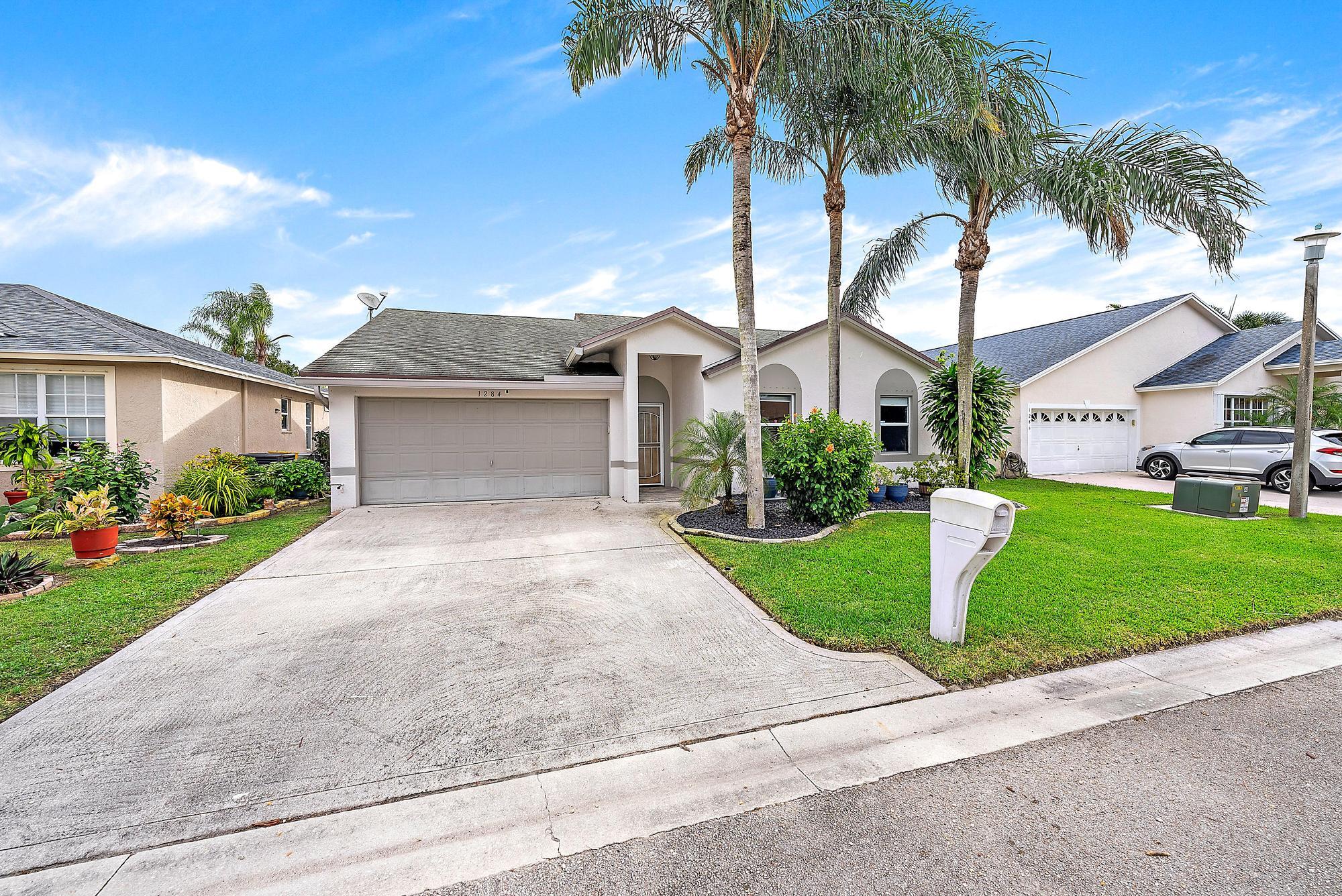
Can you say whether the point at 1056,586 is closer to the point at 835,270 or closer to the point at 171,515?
the point at 835,270

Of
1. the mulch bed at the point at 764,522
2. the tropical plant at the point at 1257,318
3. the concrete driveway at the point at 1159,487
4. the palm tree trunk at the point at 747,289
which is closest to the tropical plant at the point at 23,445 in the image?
the mulch bed at the point at 764,522

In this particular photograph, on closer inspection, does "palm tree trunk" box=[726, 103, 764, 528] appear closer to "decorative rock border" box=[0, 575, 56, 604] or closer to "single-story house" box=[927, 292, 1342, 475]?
"decorative rock border" box=[0, 575, 56, 604]

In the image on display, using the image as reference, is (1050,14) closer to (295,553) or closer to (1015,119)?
(1015,119)

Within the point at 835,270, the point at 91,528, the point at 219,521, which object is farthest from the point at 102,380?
the point at 835,270

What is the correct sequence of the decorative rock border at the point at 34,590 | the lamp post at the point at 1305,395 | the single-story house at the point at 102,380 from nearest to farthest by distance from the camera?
the decorative rock border at the point at 34,590 → the lamp post at the point at 1305,395 → the single-story house at the point at 102,380

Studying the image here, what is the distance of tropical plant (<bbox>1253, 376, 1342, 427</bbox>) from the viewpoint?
14.9 metres

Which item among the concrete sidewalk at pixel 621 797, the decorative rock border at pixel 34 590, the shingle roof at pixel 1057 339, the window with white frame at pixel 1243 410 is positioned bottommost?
the concrete sidewalk at pixel 621 797

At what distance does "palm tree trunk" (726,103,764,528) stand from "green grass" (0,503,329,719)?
7.10 metres

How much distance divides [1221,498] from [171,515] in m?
17.5

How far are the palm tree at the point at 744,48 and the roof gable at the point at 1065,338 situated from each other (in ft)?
30.9

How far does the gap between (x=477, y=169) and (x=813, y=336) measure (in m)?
9.21

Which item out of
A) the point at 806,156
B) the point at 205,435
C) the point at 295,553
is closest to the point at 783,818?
the point at 295,553

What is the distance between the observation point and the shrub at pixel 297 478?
12273mm

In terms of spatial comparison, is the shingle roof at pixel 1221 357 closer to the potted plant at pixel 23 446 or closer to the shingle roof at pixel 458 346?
the shingle roof at pixel 458 346
